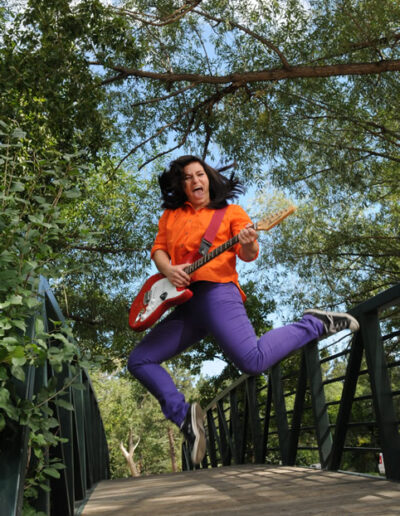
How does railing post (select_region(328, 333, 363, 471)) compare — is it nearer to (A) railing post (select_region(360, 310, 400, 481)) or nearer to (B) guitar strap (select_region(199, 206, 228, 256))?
(A) railing post (select_region(360, 310, 400, 481))

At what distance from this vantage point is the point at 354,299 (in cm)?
1212

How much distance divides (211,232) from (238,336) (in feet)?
1.74

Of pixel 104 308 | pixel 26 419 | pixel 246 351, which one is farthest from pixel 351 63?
pixel 104 308

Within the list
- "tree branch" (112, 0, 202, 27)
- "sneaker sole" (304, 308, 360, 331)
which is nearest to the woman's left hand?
"sneaker sole" (304, 308, 360, 331)

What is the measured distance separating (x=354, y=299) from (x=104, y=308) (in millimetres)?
5555

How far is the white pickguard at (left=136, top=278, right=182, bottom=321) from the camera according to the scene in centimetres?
273

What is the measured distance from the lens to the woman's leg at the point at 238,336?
2615 millimetres

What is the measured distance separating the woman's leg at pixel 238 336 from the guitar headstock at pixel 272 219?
31 centimetres

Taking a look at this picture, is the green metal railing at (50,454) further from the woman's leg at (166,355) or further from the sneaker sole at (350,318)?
the sneaker sole at (350,318)

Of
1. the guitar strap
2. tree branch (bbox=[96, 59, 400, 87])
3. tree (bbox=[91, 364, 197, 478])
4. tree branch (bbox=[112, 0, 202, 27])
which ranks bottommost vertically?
tree (bbox=[91, 364, 197, 478])

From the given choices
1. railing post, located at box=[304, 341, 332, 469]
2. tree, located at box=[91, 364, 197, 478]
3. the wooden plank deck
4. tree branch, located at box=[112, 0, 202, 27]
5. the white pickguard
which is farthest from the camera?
tree, located at box=[91, 364, 197, 478]

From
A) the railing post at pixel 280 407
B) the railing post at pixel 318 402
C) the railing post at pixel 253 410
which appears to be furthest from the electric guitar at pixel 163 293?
the railing post at pixel 253 410

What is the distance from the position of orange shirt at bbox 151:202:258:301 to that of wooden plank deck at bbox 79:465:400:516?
3.17ft

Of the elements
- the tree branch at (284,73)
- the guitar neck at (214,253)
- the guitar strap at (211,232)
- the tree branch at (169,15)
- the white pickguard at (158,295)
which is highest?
the tree branch at (169,15)
